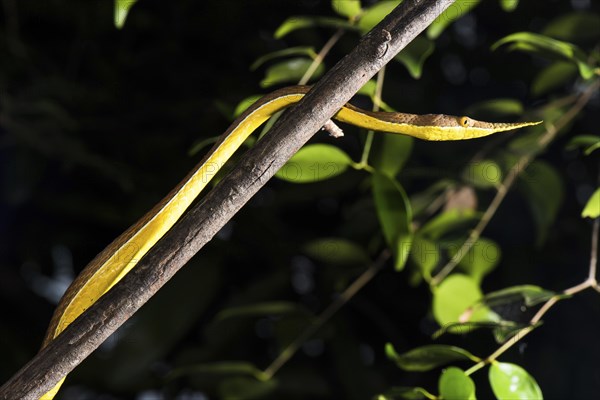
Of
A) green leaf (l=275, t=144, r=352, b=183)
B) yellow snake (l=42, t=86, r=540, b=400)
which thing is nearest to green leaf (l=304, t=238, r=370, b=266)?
green leaf (l=275, t=144, r=352, b=183)

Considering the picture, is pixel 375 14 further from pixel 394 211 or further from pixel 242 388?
pixel 242 388

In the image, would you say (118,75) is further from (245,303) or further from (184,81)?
(245,303)

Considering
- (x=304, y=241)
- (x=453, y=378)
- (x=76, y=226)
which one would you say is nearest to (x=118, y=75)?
(x=76, y=226)

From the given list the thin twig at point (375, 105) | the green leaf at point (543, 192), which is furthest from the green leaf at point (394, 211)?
the green leaf at point (543, 192)

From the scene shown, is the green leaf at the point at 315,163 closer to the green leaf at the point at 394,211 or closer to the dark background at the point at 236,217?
the green leaf at the point at 394,211

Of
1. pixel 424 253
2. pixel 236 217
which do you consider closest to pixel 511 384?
pixel 424 253

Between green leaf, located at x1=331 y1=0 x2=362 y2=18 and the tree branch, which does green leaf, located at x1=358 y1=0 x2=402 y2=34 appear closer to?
green leaf, located at x1=331 y1=0 x2=362 y2=18
